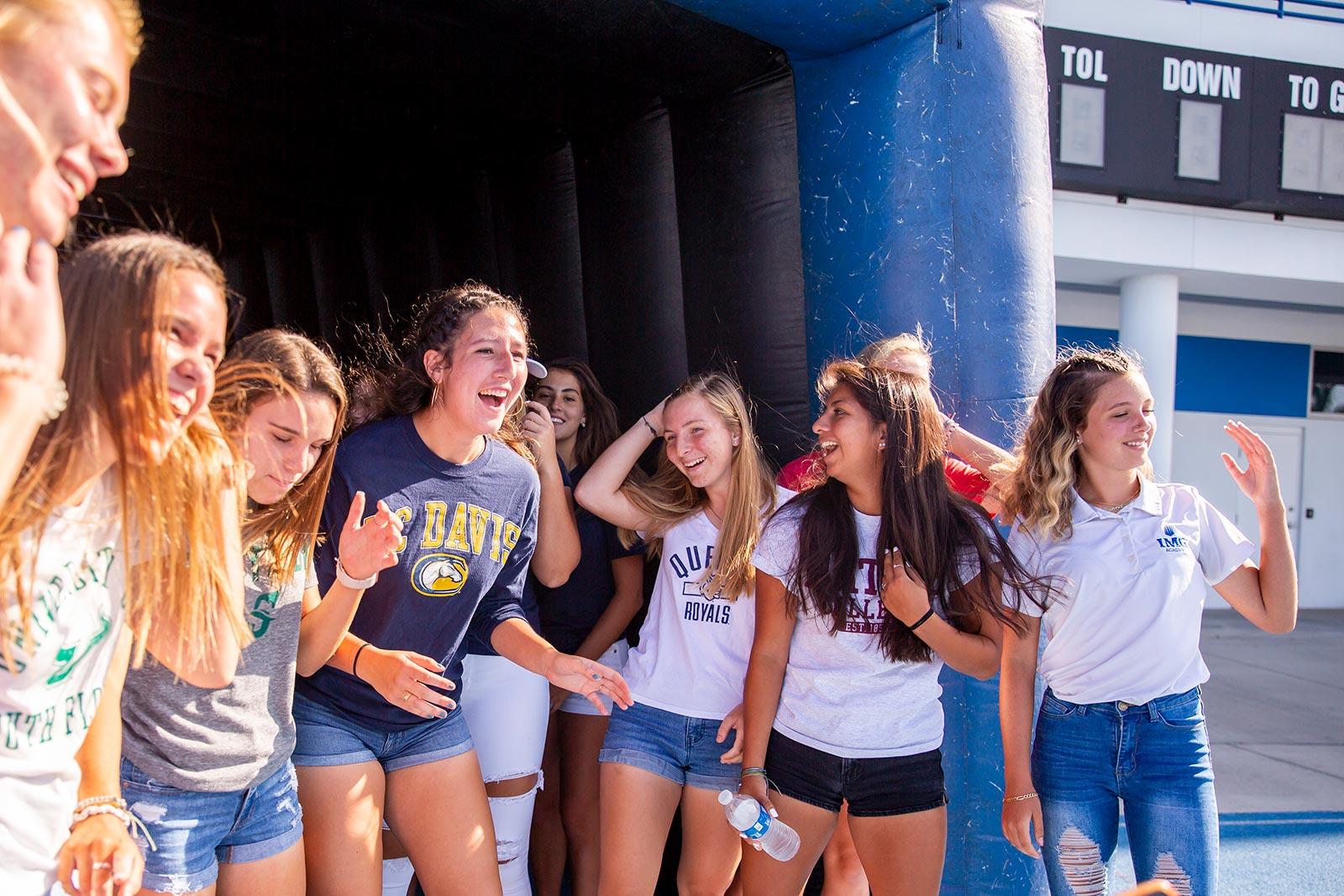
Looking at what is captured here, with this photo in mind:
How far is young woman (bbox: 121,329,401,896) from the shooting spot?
6.05 feet

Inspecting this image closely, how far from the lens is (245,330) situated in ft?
28.4

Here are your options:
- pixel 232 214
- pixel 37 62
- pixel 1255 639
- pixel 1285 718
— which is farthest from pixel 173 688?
pixel 1255 639

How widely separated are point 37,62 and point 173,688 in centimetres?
119

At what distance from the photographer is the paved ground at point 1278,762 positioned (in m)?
3.88

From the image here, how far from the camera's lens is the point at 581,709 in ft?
10.1

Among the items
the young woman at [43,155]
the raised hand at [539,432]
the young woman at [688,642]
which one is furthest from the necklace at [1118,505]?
the young woman at [43,155]

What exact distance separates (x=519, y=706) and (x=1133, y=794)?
1.50 metres

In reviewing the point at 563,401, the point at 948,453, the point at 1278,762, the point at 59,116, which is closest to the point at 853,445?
the point at 948,453

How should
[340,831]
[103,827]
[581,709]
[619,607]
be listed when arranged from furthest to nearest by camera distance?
1. [619,607]
2. [581,709]
3. [340,831]
4. [103,827]

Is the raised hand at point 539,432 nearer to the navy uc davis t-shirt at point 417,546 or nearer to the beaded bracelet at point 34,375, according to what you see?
the navy uc davis t-shirt at point 417,546

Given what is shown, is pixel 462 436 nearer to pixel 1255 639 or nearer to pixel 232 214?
pixel 232 214

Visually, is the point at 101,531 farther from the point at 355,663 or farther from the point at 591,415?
the point at 591,415

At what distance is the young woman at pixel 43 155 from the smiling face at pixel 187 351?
0.68ft

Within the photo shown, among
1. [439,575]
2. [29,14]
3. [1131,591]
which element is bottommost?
[1131,591]
